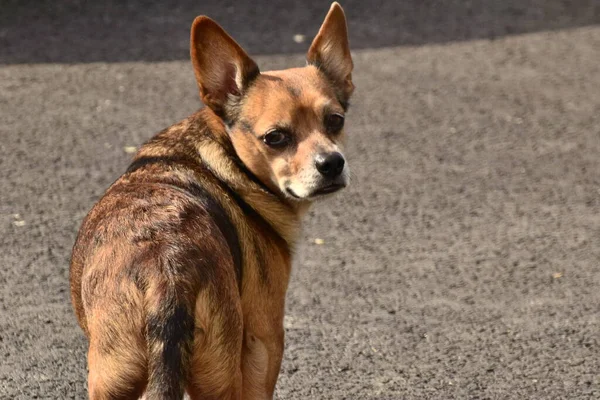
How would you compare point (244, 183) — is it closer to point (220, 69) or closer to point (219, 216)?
point (219, 216)

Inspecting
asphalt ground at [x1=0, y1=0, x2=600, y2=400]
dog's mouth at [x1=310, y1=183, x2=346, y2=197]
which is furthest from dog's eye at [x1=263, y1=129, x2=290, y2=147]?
asphalt ground at [x1=0, y1=0, x2=600, y2=400]

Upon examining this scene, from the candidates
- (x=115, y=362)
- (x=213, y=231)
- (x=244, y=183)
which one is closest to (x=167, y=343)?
(x=115, y=362)

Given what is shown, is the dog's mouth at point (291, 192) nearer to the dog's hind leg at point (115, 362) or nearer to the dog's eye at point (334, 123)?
the dog's eye at point (334, 123)

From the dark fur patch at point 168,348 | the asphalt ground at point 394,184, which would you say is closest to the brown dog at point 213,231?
the dark fur patch at point 168,348

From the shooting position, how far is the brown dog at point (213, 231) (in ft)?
10.4

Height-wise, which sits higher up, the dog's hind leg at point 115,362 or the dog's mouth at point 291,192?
the dog's hind leg at point 115,362

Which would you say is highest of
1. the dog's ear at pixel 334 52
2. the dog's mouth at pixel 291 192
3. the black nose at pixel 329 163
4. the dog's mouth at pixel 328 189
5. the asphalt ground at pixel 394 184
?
the dog's ear at pixel 334 52

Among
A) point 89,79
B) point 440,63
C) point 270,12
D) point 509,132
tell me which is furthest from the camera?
point 270,12

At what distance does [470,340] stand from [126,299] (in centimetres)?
242

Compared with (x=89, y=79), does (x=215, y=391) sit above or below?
above

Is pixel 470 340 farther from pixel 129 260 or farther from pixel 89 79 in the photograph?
pixel 89 79

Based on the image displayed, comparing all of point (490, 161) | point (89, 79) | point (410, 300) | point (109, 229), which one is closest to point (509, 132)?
point (490, 161)

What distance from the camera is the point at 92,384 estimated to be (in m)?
3.29

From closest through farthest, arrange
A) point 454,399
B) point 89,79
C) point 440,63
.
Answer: point 454,399, point 89,79, point 440,63
